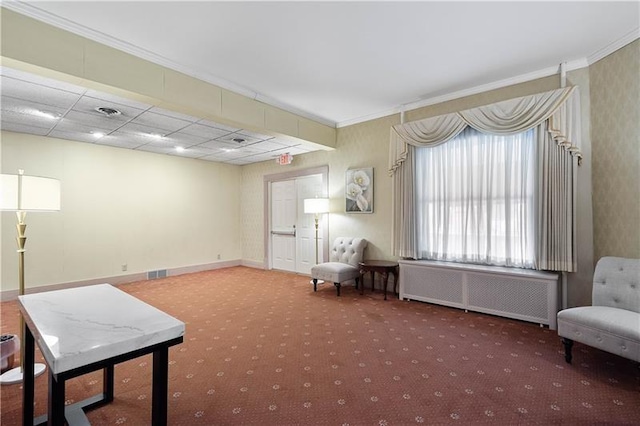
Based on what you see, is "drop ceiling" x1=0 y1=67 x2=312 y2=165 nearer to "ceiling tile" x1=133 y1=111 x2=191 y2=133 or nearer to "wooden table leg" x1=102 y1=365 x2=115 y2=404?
"ceiling tile" x1=133 y1=111 x2=191 y2=133

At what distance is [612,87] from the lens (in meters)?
3.14

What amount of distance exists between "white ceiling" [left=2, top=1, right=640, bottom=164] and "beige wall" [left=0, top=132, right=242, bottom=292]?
166 centimetres

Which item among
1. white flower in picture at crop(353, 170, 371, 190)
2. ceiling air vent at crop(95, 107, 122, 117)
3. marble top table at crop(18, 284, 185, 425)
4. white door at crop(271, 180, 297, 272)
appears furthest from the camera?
white door at crop(271, 180, 297, 272)

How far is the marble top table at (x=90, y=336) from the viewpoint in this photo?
114 centimetres

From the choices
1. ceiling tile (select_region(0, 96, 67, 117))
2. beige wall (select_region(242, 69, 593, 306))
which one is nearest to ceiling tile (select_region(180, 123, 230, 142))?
ceiling tile (select_region(0, 96, 67, 117))

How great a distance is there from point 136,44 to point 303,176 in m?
3.81

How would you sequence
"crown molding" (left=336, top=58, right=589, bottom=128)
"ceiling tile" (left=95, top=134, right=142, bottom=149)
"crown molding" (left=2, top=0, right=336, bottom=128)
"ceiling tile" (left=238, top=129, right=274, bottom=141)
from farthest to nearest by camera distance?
"ceiling tile" (left=95, top=134, right=142, bottom=149), "ceiling tile" (left=238, top=129, right=274, bottom=141), "crown molding" (left=336, top=58, right=589, bottom=128), "crown molding" (left=2, top=0, right=336, bottom=128)

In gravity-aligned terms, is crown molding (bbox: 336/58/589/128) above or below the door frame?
above

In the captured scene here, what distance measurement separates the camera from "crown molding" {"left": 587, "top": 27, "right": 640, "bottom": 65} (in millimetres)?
2897

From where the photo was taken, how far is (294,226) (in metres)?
6.73

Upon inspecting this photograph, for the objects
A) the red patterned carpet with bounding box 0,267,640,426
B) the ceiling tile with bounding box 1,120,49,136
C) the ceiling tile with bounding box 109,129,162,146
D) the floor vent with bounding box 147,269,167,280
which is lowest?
the red patterned carpet with bounding box 0,267,640,426

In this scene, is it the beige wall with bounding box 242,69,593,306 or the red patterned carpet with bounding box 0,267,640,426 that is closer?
the red patterned carpet with bounding box 0,267,640,426

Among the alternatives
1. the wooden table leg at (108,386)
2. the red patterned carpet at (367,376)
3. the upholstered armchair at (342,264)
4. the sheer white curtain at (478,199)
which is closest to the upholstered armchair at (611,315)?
the red patterned carpet at (367,376)

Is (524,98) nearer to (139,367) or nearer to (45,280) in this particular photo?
(139,367)
